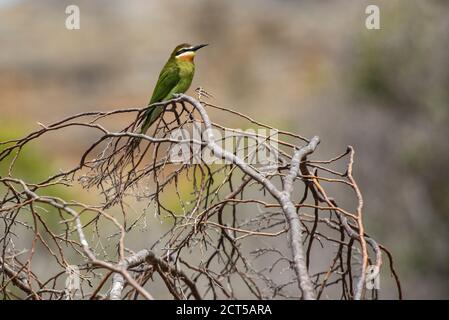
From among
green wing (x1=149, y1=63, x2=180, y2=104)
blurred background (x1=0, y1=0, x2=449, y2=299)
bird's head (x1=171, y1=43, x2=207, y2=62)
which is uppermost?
bird's head (x1=171, y1=43, x2=207, y2=62)

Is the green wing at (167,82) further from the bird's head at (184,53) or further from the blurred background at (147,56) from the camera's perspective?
the blurred background at (147,56)

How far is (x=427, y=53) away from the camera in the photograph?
11492 mm

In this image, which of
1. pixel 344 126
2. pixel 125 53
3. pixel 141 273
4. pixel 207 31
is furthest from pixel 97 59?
pixel 141 273

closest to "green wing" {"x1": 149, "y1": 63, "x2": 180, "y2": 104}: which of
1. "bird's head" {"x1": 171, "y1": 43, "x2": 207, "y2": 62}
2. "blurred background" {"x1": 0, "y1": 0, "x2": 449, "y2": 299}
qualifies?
"bird's head" {"x1": 171, "y1": 43, "x2": 207, "y2": 62}

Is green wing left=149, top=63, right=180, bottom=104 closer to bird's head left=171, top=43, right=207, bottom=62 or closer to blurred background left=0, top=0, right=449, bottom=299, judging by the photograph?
bird's head left=171, top=43, right=207, bottom=62

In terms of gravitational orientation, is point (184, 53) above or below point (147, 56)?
above

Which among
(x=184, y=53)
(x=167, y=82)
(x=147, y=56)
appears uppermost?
(x=184, y=53)

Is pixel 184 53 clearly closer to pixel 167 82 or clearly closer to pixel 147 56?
pixel 167 82

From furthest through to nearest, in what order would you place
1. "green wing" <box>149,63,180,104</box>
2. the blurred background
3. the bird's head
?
the blurred background < the bird's head < "green wing" <box>149,63,180,104</box>

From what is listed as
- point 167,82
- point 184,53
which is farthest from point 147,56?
point 167,82

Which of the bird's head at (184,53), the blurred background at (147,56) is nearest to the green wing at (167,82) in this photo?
the bird's head at (184,53)

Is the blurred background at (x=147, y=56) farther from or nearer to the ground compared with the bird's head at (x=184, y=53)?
nearer to the ground
